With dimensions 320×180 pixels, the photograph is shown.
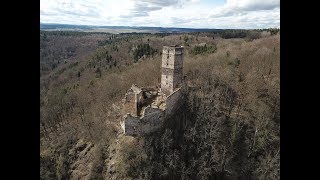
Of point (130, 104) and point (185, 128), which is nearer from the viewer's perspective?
point (130, 104)

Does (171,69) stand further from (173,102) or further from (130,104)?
(130,104)

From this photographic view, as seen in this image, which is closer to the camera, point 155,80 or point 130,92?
point 130,92

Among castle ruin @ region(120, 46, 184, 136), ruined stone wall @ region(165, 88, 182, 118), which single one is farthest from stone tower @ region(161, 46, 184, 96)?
ruined stone wall @ region(165, 88, 182, 118)

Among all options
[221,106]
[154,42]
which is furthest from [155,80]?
[154,42]

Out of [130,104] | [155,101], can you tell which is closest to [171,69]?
[155,101]

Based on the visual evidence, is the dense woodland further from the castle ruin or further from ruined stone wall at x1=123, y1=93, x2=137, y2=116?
ruined stone wall at x1=123, y1=93, x2=137, y2=116
